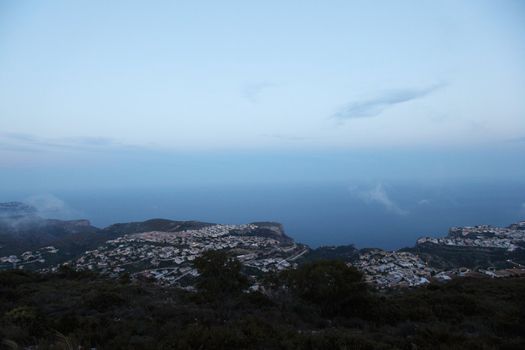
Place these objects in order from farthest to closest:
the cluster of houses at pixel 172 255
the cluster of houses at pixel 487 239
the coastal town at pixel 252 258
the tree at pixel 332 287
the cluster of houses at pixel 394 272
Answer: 1. the cluster of houses at pixel 487 239
2. the cluster of houses at pixel 172 255
3. the coastal town at pixel 252 258
4. the cluster of houses at pixel 394 272
5. the tree at pixel 332 287

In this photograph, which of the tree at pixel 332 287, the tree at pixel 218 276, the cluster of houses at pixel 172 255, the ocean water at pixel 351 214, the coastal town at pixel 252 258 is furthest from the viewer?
the ocean water at pixel 351 214

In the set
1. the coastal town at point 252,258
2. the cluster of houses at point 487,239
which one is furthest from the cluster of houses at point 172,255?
the cluster of houses at point 487,239

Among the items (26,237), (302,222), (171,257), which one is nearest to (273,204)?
(302,222)

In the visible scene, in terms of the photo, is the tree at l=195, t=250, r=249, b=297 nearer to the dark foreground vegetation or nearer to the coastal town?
the dark foreground vegetation

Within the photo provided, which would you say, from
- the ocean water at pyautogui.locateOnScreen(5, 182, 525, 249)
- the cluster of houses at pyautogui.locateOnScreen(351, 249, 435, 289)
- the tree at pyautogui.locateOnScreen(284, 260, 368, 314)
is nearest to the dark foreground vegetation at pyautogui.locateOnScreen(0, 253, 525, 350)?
the tree at pyautogui.locateOnScreen(284, 260, 368, 314)

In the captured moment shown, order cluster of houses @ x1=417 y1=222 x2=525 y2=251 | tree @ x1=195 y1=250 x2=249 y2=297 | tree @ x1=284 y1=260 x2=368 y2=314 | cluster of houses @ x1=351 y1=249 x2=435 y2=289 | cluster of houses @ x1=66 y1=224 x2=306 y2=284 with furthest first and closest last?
cluster of houses @ x1=417 y1=222 x2=525 y2=251 < cluster of houses @ x1=66 y1=224 x2=306 y2=284 < cluster of houses @ x1=351 y1=249 x2=435 y2=289 < tree @ x1=195 y1=250 x2=249 y2=297 < tree @ x1=284 y1=260 x2=368 y2=314

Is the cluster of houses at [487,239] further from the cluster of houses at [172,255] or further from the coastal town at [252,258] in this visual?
the cluster of houses at [172,255]

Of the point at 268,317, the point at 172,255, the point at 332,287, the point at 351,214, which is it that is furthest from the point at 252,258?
the point at 351,214
